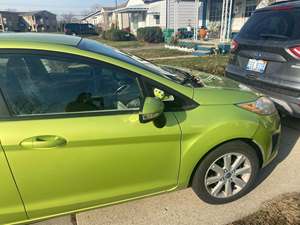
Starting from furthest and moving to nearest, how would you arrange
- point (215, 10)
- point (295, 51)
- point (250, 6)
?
point (215, 10) → point (250, 6) → point (295, 51)

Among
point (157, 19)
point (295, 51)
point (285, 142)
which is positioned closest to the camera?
point (295, 51)

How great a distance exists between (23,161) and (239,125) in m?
1.77

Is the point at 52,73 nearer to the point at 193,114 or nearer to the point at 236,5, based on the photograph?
the point at 193,114

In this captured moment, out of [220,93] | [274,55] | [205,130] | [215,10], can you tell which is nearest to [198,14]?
[215,10]

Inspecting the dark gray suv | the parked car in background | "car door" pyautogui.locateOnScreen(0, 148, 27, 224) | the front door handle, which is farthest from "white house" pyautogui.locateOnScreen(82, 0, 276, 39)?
"car door" pyautogui.locateOnScreen(0, 148, 27, 224)

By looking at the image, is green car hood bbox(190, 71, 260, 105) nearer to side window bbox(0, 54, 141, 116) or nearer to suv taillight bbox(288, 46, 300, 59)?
side window bbox(0, 54, 141, 116)

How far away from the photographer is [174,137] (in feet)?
7.19

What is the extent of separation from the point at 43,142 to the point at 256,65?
10.4 ft

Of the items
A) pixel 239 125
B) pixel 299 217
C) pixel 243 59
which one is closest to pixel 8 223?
pixel 239 125

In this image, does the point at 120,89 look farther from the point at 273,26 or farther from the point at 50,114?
the point at 273,26

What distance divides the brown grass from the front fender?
2.31 feet

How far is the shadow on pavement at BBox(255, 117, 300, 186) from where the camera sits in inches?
122

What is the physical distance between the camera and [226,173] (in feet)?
8.35

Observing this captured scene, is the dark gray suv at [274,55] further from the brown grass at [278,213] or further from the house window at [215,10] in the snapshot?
the house window at [215,10]
